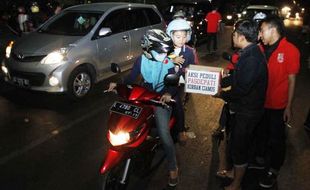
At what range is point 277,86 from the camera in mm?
4031

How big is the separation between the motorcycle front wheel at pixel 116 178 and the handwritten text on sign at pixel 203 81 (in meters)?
1.01

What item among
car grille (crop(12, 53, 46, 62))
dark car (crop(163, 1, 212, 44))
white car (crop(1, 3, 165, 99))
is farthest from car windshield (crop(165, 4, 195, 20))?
car grille (crop(12, 53, 46, 62))

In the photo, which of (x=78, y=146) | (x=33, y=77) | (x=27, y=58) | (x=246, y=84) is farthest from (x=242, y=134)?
(x=27, y=58)

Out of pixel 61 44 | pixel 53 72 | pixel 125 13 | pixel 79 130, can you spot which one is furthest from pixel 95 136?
pixel 125 13

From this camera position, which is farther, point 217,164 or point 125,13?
point 125,13

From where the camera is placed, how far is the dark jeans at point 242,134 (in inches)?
144

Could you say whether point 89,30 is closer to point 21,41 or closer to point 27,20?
point 21,41

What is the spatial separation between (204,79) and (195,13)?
12.6m

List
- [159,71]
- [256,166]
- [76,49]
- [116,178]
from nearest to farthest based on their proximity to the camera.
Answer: [116,178] → [159,71] → [256,166] → [76,49]

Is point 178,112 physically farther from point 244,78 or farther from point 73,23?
point 73,23

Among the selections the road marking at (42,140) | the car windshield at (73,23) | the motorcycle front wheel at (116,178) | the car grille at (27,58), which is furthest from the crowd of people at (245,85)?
the car windshield at (73,23)

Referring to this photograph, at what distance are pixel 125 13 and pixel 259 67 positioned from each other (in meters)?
5.67

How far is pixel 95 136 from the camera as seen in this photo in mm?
5617

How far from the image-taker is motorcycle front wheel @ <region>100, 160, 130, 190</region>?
354 centimetres
